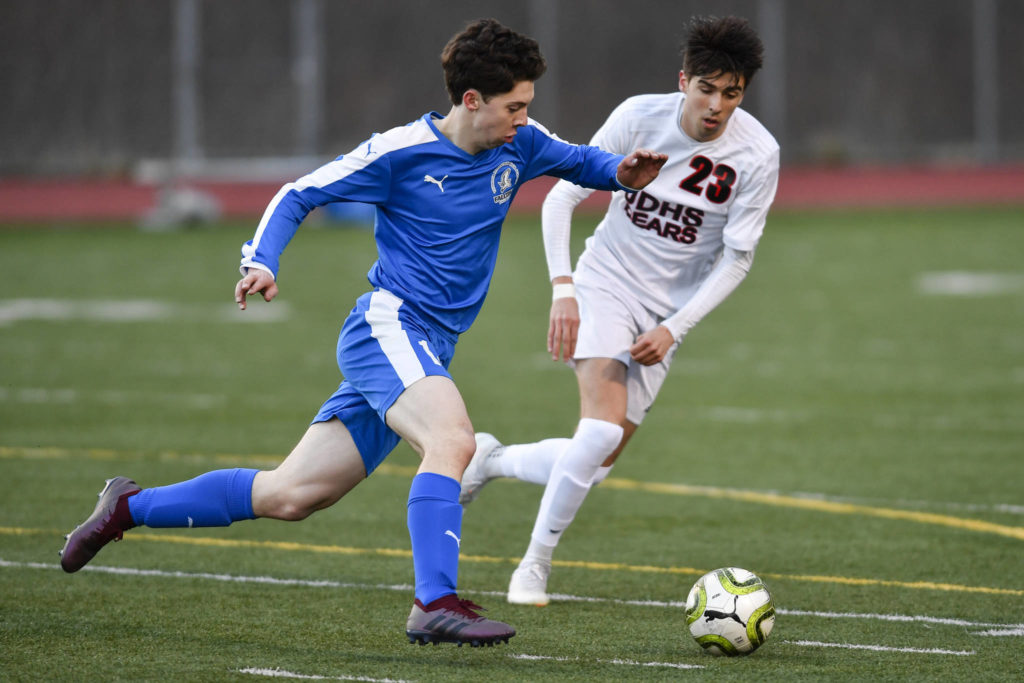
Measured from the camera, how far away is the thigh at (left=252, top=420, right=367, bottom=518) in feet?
16.6

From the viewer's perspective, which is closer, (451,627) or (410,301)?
(451,627)

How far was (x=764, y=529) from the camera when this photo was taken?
7.42 meters

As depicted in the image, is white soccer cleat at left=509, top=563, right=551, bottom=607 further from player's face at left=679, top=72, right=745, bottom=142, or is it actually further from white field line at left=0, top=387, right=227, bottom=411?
white field line at left=0, top=387, right=227, bottom=411

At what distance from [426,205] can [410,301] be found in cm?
33

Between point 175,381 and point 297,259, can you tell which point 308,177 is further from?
point 297,259

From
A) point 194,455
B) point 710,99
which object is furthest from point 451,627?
point 194,455

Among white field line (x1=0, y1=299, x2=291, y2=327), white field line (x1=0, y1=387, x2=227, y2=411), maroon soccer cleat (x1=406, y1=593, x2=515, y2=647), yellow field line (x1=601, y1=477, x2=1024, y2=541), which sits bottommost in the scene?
white field line (x1=0, y1=299, x2=291, y2=327)

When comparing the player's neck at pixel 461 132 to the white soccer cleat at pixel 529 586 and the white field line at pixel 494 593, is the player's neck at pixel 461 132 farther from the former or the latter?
the white field line at pixel 494 593

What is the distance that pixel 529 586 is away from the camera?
5898 millimetres

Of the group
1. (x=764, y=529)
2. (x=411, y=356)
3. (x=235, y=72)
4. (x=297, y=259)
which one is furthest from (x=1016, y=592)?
(x=235, y=72)

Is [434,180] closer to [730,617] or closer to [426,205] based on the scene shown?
[426,205]

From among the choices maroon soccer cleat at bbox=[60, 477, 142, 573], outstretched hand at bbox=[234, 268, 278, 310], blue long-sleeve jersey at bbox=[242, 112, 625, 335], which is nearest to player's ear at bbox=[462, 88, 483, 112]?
blue long-sleeve jersey at bbox=[242, 112, 625, 335]

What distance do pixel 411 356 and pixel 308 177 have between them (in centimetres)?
69

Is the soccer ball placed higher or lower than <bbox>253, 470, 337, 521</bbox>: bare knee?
lower
